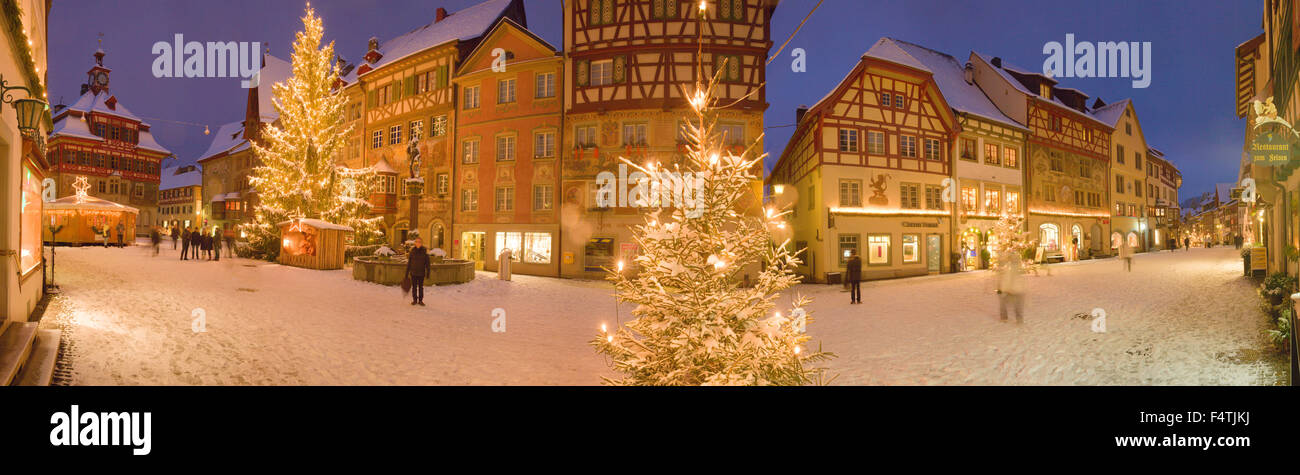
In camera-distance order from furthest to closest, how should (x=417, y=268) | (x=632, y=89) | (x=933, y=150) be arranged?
→ (x=933, y=150), (x=632, y=89), (x=417, y=268)

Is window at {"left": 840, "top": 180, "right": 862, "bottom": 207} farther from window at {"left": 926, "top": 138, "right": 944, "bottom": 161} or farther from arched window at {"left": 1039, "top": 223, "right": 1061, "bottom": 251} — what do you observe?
arched window at {"left": 1039, "top": 223, "right": 1061, "bottom": 251}

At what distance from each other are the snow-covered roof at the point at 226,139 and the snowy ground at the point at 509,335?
36.4 meters

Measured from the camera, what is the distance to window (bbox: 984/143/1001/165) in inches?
939

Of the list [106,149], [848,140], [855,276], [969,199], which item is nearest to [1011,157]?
[969,199]

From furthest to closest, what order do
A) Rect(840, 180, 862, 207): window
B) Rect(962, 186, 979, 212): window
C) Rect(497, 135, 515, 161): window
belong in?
Rect(962, 186, 979, 212): window
Rect(840, 180, 862, 207): window
Rect(497, 135, 515, 161): window

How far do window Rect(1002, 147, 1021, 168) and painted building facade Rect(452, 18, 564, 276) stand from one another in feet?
76.8

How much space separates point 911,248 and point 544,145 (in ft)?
57.6

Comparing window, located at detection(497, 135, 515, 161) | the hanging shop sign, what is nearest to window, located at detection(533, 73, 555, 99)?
window, located at detection(497, 135, 515, 161)

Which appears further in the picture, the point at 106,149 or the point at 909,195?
the point at 106,149

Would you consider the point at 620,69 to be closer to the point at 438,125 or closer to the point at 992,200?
the point at 438,125

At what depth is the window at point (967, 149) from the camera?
2295 cm

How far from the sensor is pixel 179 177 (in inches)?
1893
